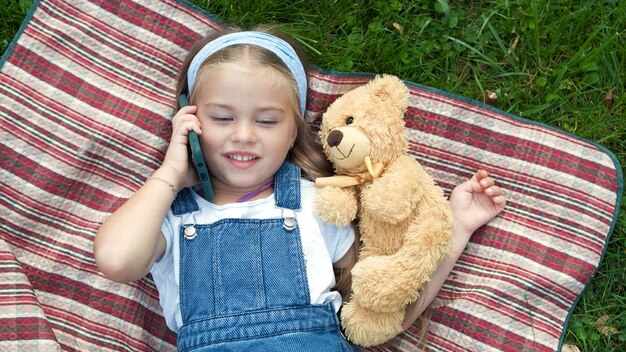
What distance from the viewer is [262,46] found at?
9.52 feet

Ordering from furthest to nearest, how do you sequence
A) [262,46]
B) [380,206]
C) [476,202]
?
[476,202]
[262,46]
[380,206]

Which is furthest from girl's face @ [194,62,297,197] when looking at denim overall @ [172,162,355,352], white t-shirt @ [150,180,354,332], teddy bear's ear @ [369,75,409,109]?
teddy bear's ear @ [369,75,409,109]

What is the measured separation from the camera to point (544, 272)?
3100mm

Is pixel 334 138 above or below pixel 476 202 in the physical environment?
below

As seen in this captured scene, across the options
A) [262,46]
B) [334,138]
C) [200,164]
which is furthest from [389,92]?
[200,164]

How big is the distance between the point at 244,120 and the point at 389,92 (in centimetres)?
61

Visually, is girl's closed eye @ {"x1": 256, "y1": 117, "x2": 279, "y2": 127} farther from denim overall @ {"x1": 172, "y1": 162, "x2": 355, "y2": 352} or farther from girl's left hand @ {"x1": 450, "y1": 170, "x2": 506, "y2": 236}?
girl's left hand @ {"x1": 450, "y1": 170, "x2": 506, "y2": 236}

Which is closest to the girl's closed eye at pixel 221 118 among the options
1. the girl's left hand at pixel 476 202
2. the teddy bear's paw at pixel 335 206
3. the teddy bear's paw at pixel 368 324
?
the teddy bear's paw at pixel 335 206

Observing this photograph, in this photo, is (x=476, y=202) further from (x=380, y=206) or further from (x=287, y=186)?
(x=287, y=186)

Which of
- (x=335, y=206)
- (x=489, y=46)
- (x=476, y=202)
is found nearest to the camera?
(x=335, y=206)

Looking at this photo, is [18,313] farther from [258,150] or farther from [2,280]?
[258,150]

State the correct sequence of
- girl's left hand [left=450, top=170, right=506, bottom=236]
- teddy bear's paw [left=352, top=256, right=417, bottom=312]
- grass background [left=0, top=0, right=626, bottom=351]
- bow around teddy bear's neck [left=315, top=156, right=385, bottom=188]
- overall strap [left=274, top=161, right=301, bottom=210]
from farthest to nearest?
grass background [left=0, top=0, right=626, bottom=351] < girl's left hand [left=450, top=170, right=506, bottom=236] < overall strap [left=274, top=161, right=301, bottom=210] < bow around teddy bear's neck [left=315, top=156, right=385, bottom=188] < teddy bear's paw [left=352, top=256, right=417, bottom=312]

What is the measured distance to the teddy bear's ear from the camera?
2.82 metres

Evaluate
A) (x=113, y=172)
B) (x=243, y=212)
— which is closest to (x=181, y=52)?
(x=113, y=172)
